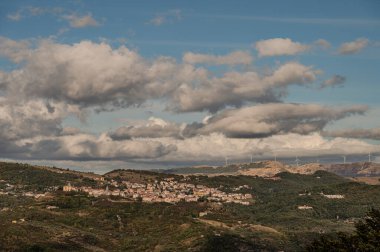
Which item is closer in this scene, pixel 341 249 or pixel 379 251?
pixel 379 251

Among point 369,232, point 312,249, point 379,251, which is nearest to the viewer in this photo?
point 379,251

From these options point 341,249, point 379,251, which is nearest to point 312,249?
point 341,249

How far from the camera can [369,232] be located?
361 ft

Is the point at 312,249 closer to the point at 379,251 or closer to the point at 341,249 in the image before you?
the point at 341,249

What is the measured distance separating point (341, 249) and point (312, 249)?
12629 mm

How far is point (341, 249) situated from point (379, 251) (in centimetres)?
929

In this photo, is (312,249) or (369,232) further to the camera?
(312,249)

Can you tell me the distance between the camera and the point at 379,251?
4040 inches

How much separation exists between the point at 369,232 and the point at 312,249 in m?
16.1

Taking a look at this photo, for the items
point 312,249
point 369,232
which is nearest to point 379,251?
point 369,232

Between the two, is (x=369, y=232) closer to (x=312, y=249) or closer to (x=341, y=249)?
(x=341, y=249)

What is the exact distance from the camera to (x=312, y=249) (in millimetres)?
122312

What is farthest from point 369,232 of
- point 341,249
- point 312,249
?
point 312,249

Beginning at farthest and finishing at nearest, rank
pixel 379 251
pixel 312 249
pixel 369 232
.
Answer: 1. pixel 312 249
2. pixel 369 232
3. pixel 379 251
